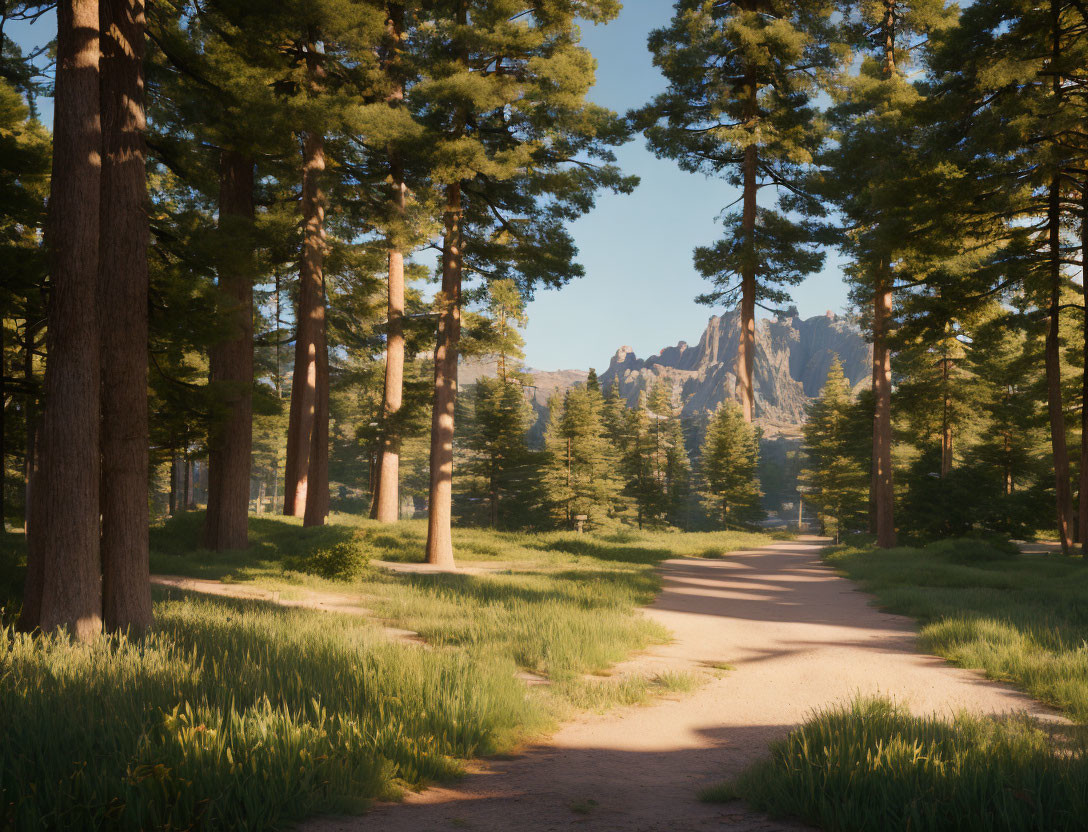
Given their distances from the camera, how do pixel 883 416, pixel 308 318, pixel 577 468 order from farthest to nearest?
pixel 577 468, pixel 883 416, pixel 308 318

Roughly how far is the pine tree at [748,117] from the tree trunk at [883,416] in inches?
162

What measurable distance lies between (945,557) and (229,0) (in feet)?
62.3

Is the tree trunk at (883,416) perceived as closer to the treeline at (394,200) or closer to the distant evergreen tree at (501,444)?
the treeline at (394,200)

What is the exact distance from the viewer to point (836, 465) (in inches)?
1730

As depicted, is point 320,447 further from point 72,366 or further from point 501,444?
point 501,444

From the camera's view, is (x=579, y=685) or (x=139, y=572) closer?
(x=579, y=685)

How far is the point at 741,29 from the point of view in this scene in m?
22.3

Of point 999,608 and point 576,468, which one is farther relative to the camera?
point 576,468

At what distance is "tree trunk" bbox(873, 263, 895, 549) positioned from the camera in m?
21.0

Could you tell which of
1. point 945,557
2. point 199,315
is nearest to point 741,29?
point 945,557

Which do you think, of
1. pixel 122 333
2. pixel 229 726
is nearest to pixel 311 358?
pixel 122 333

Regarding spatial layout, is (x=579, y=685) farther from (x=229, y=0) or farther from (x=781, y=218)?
(x=781, y=218)

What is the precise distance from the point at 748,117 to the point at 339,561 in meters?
21.6

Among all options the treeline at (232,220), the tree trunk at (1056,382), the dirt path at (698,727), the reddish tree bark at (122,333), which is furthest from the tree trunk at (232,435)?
the tree trunk at (1056,382)
